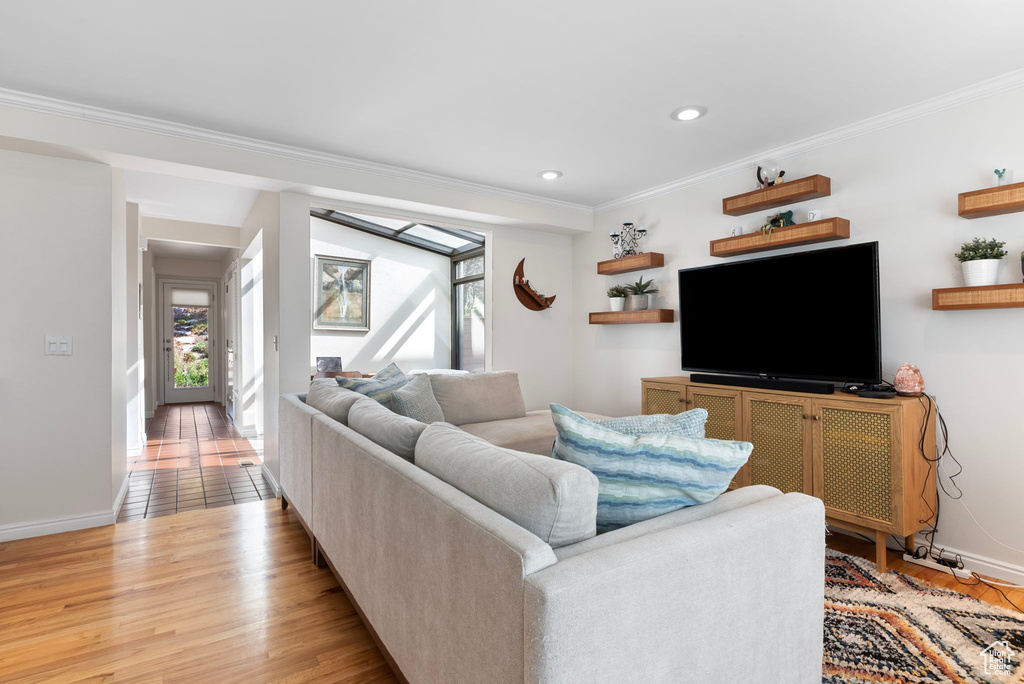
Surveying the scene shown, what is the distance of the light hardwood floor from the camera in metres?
1.80

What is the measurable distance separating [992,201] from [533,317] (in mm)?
3277

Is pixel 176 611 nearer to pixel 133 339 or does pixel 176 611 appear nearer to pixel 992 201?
pixel 133 339

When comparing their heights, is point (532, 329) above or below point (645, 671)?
above

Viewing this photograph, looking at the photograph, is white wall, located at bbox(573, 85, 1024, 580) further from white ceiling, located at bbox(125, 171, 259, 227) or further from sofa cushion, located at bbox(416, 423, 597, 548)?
white ceiling, located at bbox(125, 171, 259, 227)

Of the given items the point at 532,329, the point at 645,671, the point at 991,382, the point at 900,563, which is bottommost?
the point at 900,563

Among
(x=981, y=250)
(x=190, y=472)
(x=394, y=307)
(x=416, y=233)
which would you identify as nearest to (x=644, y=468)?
(x=981, y=250)

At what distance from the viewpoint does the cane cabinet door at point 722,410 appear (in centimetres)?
325

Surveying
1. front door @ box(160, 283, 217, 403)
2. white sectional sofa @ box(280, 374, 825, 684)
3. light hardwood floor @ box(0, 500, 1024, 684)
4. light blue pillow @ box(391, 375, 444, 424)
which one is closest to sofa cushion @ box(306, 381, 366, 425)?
light blue pillow @ box(391, 375, 444, 424)

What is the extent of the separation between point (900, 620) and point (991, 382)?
128 centimetres

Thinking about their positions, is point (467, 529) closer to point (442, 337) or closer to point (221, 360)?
point (442, 337)

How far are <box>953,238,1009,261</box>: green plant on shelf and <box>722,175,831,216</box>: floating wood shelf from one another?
0.83 m

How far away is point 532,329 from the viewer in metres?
5.01

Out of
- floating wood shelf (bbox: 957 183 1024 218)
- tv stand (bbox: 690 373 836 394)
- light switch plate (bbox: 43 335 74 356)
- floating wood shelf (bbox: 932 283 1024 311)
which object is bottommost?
tv stand (bbox: 690 373 836 394)

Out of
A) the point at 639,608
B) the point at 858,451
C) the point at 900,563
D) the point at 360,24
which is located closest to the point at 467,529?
the point at 639,608
